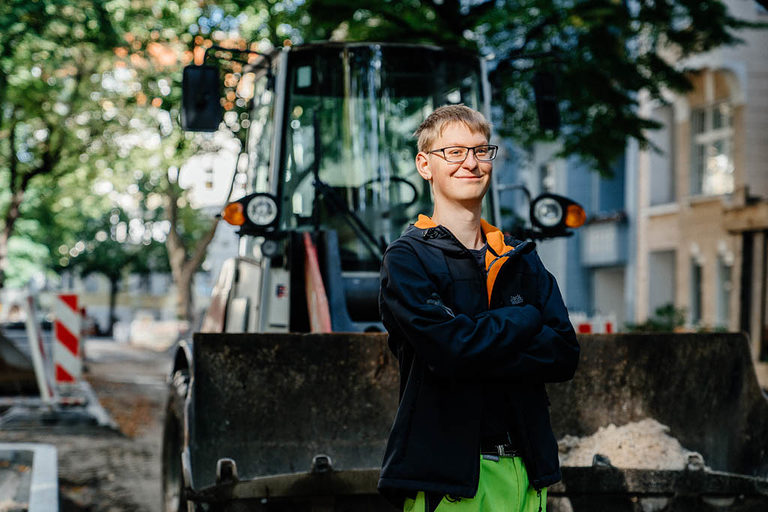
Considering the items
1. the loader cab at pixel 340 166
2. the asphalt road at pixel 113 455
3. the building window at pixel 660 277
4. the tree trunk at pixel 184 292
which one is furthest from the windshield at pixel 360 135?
the tree trunk at pixel 184 292

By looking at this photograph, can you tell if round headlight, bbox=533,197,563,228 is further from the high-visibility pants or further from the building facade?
the building facade

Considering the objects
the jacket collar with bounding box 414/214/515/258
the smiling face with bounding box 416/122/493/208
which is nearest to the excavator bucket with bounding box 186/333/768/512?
the jacket collar with bounding box 414/214/515/258

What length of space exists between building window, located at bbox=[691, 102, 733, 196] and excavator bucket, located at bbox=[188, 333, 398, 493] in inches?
699

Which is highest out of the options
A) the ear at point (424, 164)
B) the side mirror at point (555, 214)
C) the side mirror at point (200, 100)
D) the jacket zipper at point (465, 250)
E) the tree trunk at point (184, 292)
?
the side mirror at point (200, 100)

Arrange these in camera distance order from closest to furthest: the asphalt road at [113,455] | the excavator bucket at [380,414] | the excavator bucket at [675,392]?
the excavator bucket at [380,414] → the excavator bucket at [675,392] → the asphalt road at [113,455]

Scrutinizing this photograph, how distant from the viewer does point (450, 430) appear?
2.59 m

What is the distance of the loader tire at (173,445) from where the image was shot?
19.2 ft

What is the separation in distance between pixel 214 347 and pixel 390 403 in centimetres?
87

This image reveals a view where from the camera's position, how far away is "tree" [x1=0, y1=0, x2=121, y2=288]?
1597 centimetres

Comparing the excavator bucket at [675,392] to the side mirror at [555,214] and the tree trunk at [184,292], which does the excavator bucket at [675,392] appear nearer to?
the side mirror at [555,214]

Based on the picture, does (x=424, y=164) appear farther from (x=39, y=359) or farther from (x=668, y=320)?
(x=668, y=320)

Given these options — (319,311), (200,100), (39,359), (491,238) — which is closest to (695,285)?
(39,359)

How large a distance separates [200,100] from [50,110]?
1746 centimetres

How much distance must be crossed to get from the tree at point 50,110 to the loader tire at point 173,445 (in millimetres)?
8865
